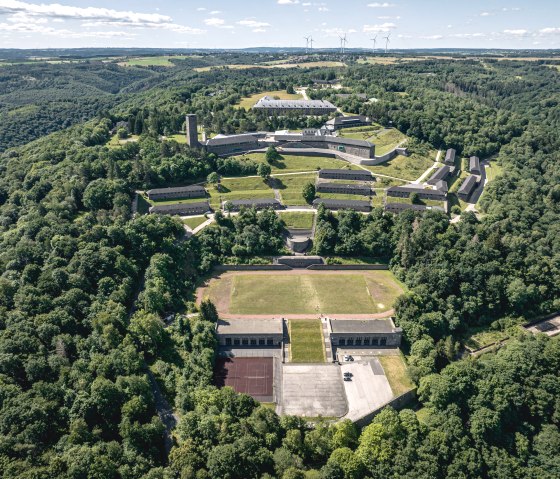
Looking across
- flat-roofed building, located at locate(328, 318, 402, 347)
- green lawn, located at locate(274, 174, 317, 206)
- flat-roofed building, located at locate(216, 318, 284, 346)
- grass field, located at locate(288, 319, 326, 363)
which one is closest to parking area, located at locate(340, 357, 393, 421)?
flat-roofed building, located at locate(328, 318, 402, 347)

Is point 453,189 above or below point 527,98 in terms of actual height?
below

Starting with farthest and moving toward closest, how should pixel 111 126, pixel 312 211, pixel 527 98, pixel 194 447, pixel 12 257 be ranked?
1. pixel 527 98
2. pixel 111 126
3. pixel 312 211
4. pixel 12 257
5. pixel 194 447

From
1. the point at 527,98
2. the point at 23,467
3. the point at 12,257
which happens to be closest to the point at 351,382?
the point at 23,467

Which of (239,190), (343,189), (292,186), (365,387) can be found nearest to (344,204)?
(343,189)

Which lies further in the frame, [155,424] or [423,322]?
[423,322]

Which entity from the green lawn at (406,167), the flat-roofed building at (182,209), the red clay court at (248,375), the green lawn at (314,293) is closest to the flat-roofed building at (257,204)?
the flat-roofed building at (182,209)

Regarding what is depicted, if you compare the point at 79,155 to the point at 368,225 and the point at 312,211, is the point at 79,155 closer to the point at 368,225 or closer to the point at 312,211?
the point at 312,211

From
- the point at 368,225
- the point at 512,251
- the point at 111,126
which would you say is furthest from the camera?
the point at 111,126
